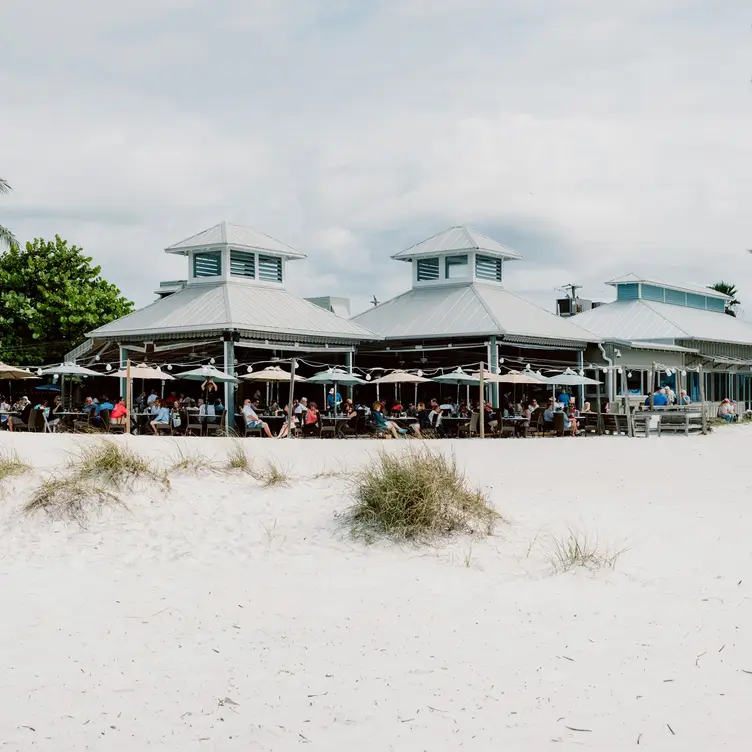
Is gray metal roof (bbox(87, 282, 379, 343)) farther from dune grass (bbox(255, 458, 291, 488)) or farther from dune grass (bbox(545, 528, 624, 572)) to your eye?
dune grass (bbox(545, 528, 624, 572))

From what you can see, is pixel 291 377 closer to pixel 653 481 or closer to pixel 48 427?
pixel 48 427

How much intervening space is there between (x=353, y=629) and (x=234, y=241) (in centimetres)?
2241

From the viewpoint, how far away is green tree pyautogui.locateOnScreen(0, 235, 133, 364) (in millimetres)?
35250

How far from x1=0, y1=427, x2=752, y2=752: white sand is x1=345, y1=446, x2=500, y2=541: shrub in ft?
0.72

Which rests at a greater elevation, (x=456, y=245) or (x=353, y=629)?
(x=456, y=245)

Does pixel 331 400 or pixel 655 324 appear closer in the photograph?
pixel 331 400

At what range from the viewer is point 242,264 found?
92.9 ft

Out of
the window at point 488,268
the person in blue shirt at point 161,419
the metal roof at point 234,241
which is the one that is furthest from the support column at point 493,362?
the person in blue shirt at point 161,419

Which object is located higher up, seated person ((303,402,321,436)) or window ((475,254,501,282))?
window ((475,254,501,282))

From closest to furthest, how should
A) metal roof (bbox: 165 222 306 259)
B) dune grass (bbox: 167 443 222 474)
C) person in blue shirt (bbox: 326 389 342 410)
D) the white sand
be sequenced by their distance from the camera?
the white sand, dune grass (bbox: 167 443 222 474), person in blue shirt (bbox: 326 389 342 410), metal roof (bbox: 165 222 306 259)

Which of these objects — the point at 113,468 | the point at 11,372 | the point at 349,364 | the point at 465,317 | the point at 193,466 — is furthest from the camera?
the point at 465,317

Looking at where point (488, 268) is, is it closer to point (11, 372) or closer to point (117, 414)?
point (117, 414)

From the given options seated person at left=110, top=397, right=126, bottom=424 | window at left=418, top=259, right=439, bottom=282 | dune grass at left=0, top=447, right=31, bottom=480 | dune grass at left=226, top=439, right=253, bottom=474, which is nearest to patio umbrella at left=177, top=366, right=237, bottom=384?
seated person at left=110, top=397, right=126, bottom=424

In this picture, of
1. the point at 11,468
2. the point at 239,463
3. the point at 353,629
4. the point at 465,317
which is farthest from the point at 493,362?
the point at 353,629
